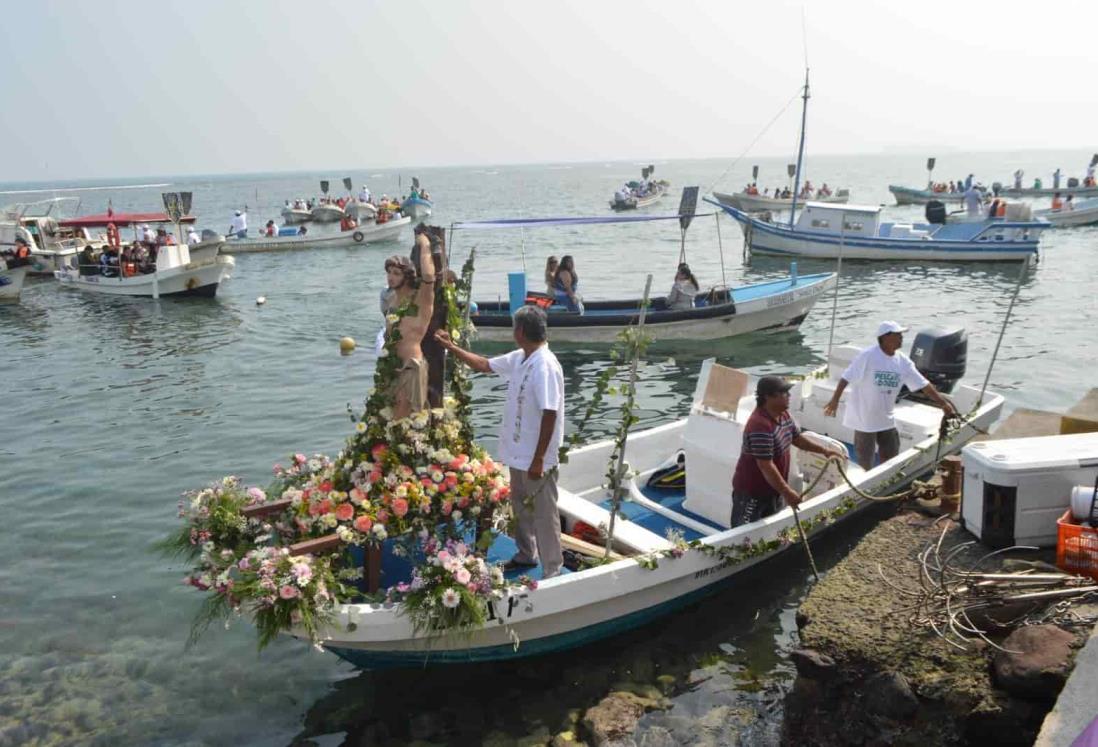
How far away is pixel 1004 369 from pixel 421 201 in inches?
1755

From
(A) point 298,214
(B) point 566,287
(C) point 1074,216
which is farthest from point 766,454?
(A) point 298,214

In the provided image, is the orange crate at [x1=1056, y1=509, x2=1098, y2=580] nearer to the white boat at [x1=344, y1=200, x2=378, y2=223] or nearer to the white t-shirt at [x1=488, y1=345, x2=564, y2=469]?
the white t-shirt at [x1=488, y1=345, x2=564, y2=469]

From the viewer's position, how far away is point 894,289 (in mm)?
25844

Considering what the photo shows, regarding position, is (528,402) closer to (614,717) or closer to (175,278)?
(614,717)

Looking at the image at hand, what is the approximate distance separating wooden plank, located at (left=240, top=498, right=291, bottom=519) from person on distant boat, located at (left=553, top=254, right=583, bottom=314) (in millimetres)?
11572

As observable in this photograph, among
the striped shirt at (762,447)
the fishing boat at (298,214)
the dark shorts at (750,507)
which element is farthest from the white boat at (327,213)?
the striped shirt at (762,447)

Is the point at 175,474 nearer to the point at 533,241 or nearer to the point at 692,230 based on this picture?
the point at 533,241

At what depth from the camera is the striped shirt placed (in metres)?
6.56

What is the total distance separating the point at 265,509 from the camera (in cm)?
616

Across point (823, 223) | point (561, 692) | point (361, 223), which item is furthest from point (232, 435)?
point (361, 223)

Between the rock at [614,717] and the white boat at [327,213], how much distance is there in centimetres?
5082

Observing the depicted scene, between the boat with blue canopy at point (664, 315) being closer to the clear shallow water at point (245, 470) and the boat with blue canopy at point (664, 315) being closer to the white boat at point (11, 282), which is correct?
the clear shallow water at point (245, 470)

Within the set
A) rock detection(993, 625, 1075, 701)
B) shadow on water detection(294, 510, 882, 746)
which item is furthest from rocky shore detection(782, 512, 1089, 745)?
shadow on water detection(294, 510, 882, 746)

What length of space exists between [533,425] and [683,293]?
1208 cm
